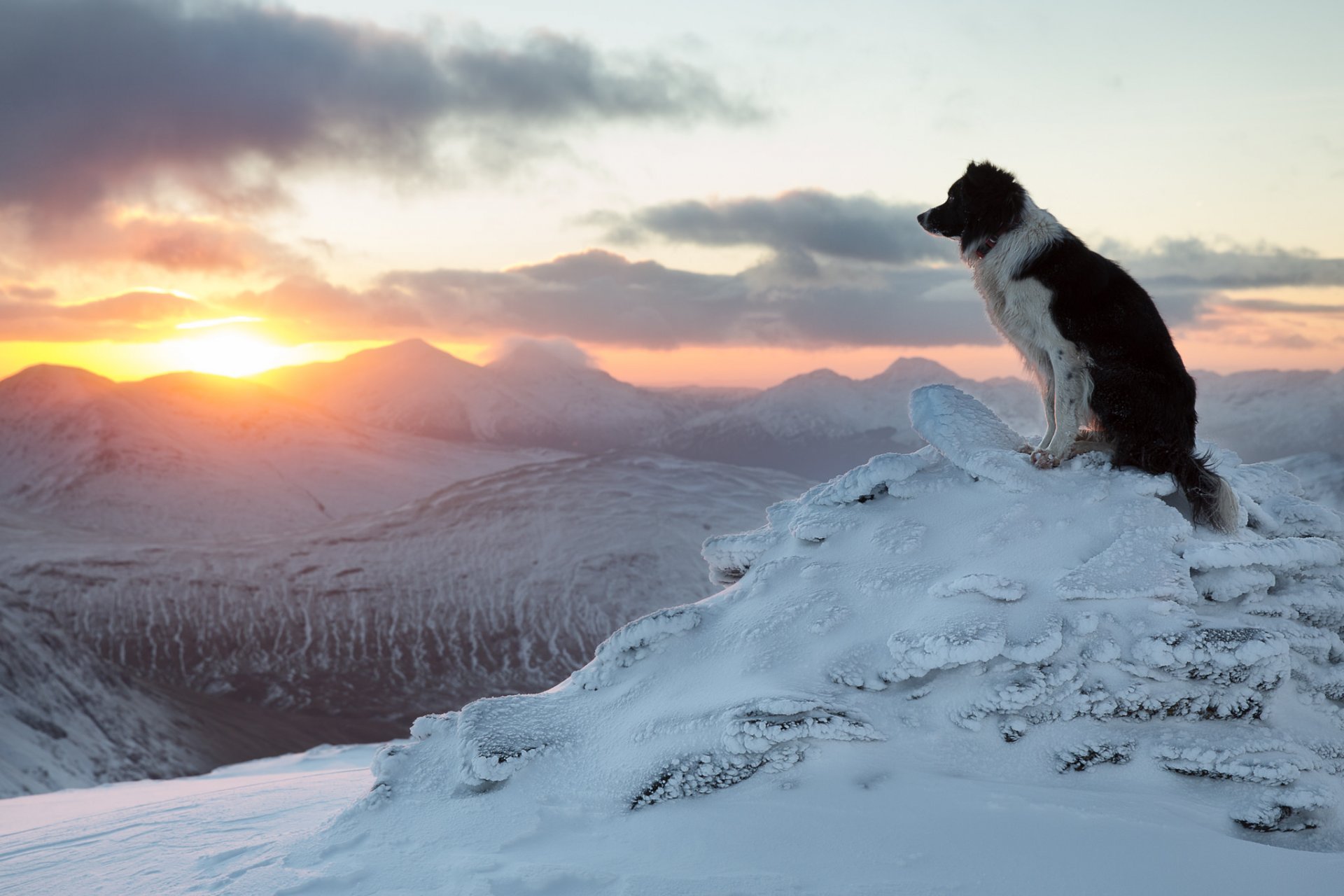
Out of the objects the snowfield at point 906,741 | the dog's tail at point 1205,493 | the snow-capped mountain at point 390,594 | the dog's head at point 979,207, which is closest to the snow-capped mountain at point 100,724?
the snow-capped mountain at point 390,594

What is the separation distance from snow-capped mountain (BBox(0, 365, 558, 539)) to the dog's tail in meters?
76.4

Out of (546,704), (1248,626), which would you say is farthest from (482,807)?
(1248,626)

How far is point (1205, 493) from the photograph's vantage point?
609 centimetres

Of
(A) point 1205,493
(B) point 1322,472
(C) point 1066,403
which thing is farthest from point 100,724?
(B) point 1322,472

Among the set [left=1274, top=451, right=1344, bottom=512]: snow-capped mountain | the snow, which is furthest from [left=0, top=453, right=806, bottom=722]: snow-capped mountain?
[left=1274, top=451, right=1344, bottom=512]: snow-capped mountain

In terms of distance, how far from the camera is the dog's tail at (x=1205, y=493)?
6086 mm

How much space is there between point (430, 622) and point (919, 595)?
49182mm

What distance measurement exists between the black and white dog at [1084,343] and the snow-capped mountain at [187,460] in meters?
75.6

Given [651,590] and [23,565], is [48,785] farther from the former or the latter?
[651,590]

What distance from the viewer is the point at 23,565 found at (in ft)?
161

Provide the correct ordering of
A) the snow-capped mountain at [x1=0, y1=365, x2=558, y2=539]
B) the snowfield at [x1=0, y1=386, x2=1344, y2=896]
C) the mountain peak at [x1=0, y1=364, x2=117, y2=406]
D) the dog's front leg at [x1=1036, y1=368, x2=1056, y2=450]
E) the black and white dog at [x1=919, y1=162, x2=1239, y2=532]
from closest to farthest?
the snowfield at [x1=0, y1=386, x2=1344, y2=896], the black and white dog at [x1=919, y1=162, x2=1239, y2=532], the dog's front leg at [x1=1036, y1=368, x2=1056, y2=450], the snow-capped mountain at [x1=0, y1=365, x2=558, y2=539], the mountain peak at [x1=0, y1=364, x2=117, y2=406]

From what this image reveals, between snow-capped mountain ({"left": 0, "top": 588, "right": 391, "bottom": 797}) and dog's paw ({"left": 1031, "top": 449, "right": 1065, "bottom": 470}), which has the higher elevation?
dog's paw ({"left": 1031, "top": 449, "right": 1065, "bottom": 470})

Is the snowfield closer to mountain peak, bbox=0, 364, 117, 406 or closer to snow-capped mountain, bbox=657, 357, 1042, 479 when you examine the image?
mountain peak, bbox=0, 364, 117, 406

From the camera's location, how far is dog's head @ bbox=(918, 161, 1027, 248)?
6621 mm
